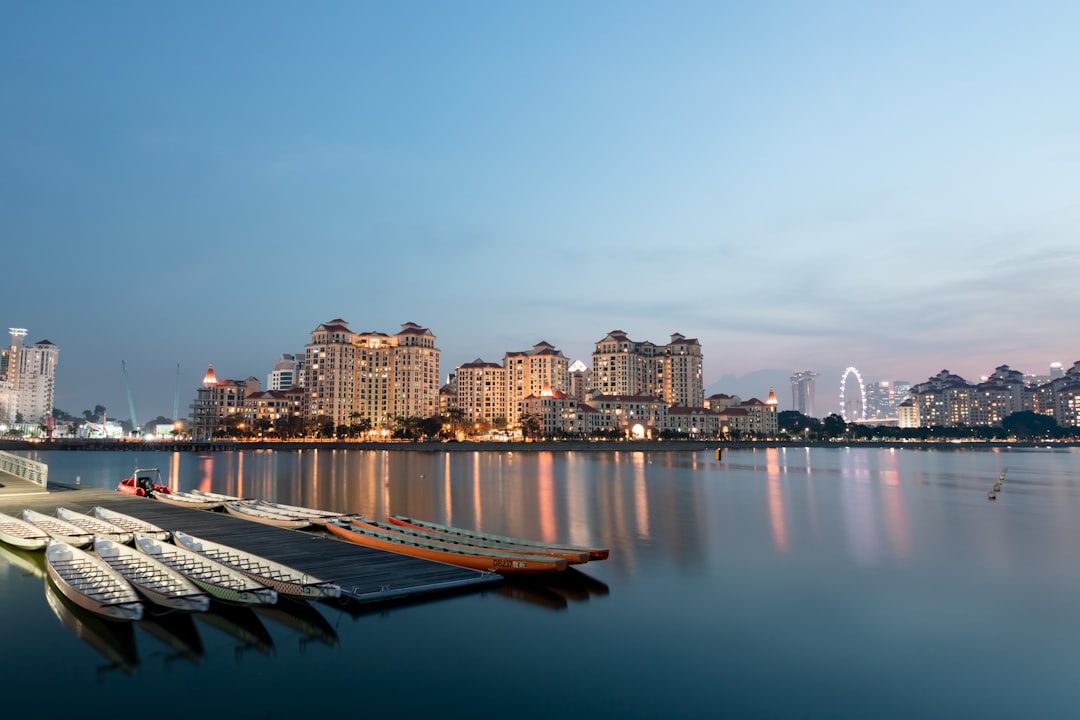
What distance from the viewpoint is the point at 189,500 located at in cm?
4266

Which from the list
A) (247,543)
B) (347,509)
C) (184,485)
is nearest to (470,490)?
(347,509)

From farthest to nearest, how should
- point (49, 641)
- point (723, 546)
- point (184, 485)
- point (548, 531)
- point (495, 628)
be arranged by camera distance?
point (184, 485)
point (548, 531)
point (723, 546)
point (495, 628)
point (49, 641)

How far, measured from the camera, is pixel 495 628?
19.9 m

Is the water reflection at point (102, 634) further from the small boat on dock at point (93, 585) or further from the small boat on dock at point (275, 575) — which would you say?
the small boat on dock at point (275, 575)

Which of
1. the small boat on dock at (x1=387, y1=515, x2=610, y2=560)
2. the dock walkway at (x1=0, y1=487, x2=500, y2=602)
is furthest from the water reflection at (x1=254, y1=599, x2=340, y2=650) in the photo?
the small boat on dock at (x1=387, y1=515, x2=610, y2=560)

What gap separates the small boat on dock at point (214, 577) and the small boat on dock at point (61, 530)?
3.75 metres

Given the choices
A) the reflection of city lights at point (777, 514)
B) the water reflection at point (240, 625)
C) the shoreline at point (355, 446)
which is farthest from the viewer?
the shoreline at point (355, 446)

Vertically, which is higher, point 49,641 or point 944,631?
point 49,641

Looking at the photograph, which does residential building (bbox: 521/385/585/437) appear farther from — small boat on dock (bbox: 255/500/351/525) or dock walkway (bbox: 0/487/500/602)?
dock walkway (bbox: 0/487/500/602)

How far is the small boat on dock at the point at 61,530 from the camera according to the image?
24.6 metres

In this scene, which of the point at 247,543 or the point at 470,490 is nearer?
the point at 247,543

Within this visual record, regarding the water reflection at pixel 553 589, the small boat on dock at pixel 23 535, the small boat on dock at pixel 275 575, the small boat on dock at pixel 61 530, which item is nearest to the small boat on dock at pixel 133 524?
the small boat on dock at pixel 61 530

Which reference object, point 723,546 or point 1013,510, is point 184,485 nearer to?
point 723,546

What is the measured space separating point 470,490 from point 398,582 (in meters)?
43.0
